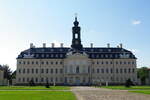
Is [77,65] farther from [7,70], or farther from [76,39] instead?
[7,70]

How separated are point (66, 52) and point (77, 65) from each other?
6046 millimetres

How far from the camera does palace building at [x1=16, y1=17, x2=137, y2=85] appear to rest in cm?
8375

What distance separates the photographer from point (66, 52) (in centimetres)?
8612

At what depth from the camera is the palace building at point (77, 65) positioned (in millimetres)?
83750

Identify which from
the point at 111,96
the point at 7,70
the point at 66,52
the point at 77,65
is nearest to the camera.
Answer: the point at 111,96

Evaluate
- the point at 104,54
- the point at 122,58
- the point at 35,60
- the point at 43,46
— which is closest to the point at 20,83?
the point at 35,60

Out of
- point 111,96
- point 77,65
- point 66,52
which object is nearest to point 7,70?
point 66,52

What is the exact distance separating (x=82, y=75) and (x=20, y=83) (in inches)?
788

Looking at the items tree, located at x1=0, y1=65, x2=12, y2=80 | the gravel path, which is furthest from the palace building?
the gravel path

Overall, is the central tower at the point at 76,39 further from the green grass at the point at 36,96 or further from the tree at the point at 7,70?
the green grass at the point at 36,96

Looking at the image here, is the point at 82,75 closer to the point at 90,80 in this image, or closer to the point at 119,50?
the point at 90,80

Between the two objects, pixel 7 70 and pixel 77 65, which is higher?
→ pixel 77 65

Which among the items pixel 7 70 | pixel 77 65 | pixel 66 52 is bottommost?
pixel 7 70

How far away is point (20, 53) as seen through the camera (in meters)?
86.2
